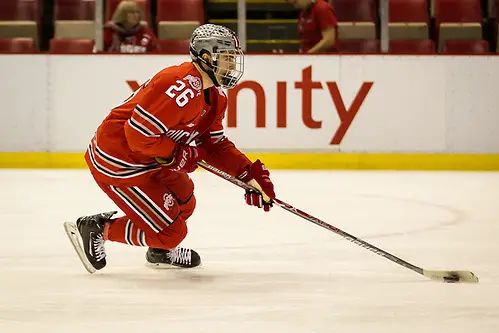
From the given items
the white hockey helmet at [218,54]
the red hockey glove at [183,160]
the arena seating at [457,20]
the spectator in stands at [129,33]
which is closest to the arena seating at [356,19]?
the arena seating at [457,20]

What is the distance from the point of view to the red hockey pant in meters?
3.50

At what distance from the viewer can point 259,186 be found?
3516mm

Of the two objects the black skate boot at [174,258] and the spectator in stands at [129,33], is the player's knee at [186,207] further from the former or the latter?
the spectator in stands at [129,33]

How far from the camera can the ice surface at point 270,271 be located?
2805mm

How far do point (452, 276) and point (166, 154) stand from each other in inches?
41.7

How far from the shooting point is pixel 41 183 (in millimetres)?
6906

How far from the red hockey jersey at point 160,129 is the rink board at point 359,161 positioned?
443cm

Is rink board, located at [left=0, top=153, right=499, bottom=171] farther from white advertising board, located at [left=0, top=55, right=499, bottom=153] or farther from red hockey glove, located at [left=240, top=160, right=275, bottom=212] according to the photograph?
red hockey glove, located at [left=240, top=160, right=275, bottom=212]

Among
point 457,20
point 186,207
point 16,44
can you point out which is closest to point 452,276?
point 186,207

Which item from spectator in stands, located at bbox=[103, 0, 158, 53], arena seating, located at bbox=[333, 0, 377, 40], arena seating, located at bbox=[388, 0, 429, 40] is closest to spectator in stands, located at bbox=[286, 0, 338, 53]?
arena seating, located at bbox=[333, 0, 377, 40]

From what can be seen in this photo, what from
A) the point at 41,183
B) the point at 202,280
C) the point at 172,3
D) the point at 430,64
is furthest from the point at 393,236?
the point at 172,3

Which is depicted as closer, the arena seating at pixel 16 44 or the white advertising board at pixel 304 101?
the white advertising board at pixel 304 101

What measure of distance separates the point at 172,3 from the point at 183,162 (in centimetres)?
640

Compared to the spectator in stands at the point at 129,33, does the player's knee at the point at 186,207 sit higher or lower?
lower
